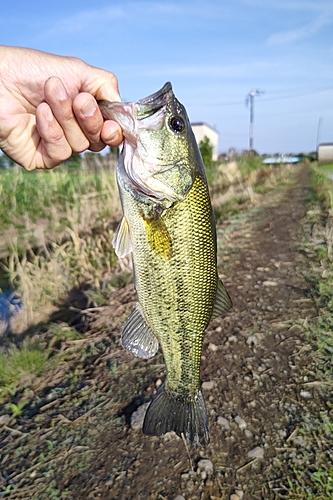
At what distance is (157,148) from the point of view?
1844mm

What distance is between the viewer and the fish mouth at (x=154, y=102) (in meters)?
1.79

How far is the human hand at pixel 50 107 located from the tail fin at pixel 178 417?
1546 millimetres

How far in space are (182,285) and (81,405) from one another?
5.73 ft

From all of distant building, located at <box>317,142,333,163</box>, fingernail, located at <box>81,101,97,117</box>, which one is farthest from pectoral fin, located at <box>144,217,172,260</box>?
distant building, located at <box>317,142,333,163</box>

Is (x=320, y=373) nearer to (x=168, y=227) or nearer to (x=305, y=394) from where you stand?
(x=305, y=394)

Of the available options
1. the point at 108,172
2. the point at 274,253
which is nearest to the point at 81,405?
the point at 274,253

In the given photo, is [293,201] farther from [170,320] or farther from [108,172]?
[170,320]

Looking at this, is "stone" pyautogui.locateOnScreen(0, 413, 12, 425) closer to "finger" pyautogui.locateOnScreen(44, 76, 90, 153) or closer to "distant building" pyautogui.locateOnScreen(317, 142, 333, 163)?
"finger" pyautogui.locateOnScreen(44, 76, 90, 153)

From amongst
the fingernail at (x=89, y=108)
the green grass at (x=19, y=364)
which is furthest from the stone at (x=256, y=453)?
the fingernail at (x=89, y=108)

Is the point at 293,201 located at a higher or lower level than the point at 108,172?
lower

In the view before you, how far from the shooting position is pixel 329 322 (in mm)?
3840

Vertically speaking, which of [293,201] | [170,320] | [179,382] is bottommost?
[293,201]

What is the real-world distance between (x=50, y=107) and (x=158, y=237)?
3.06 feet

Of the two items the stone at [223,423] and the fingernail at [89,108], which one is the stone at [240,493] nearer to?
the stone at [223,423]
